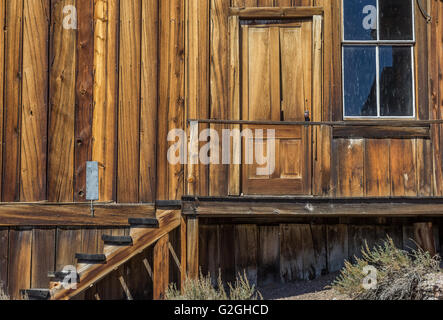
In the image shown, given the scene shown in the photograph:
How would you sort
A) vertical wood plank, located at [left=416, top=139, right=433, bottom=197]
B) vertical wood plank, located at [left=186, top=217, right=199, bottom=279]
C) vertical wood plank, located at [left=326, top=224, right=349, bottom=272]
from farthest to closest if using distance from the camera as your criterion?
vertical wood plank, located at [left=326, top=224, right=349, bottom=272] < vertical wood plank, located at [left=416, top=139, right=433, bottom=197] < vertical wood plank, located at [left=186, top=217, right=199, bottom=279]

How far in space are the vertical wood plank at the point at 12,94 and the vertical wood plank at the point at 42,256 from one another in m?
0.63

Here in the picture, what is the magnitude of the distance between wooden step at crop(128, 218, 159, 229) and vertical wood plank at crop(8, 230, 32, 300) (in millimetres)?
1417

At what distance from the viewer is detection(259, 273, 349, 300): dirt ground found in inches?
303

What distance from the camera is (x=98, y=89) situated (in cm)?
798

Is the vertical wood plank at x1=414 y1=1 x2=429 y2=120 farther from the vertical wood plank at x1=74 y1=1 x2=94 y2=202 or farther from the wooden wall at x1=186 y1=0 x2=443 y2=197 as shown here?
the vertical wood plank at x1=74 y1=1 x2=94 y2=202

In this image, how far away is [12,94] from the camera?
7969 millimetres

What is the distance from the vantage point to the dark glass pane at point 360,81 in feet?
25.9

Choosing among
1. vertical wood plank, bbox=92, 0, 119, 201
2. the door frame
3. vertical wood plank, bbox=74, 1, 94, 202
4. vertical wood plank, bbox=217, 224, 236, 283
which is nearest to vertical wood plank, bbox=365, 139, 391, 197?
the door frame

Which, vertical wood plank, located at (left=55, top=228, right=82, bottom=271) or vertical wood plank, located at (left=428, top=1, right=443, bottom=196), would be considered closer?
vertical wood plank, located at (left=428, top=1, right=443, bottom=196)

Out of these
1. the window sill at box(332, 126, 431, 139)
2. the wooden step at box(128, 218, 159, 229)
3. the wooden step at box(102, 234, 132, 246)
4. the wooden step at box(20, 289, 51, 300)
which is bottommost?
the wooden step at box(20, 289, 51, 300)

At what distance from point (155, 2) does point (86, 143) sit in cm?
204

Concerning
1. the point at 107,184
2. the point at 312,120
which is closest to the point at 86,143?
the point at 107,184

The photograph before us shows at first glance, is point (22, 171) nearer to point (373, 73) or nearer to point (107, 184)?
point (107, 184)
